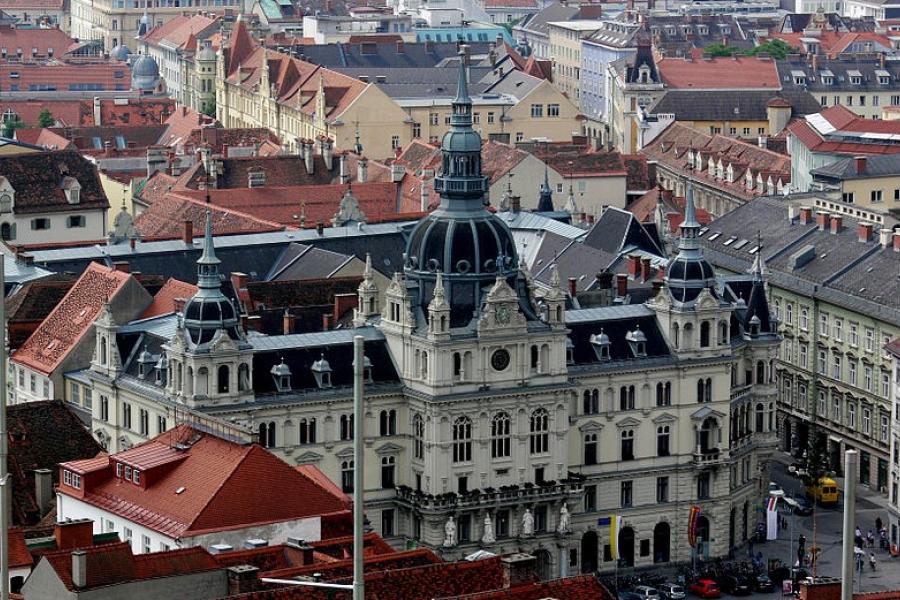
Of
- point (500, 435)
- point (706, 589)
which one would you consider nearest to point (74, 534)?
point (500, 435)

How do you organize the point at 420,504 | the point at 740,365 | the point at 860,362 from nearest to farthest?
the point at 420,504 < the point at 740,365 < the point at 860,362

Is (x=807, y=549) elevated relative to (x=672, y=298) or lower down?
lower down

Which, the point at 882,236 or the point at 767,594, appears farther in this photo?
the point at 882,236

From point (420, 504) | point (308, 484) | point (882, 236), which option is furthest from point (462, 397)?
point (882, 236)

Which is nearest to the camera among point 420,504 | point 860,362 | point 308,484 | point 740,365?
point 308,484

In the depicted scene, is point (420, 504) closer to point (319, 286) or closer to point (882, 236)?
point (319, 286)

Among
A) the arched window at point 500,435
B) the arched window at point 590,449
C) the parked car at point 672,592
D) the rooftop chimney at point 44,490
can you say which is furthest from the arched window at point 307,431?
the rooftop chimney at point 44,490
